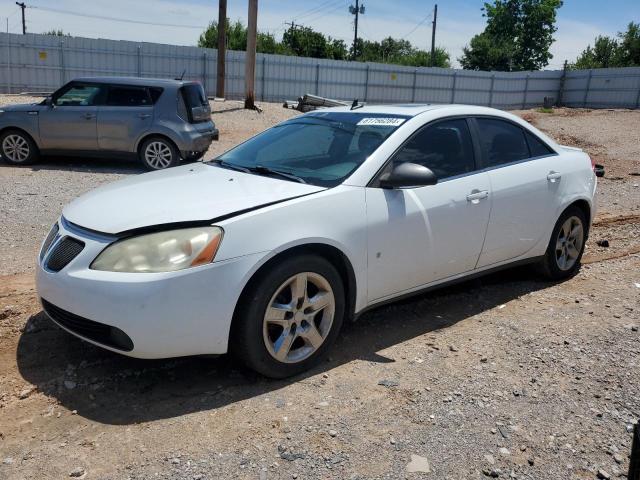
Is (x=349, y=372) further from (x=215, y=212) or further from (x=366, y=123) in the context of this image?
(x=366, y=123)

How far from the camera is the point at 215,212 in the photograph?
10.7ft

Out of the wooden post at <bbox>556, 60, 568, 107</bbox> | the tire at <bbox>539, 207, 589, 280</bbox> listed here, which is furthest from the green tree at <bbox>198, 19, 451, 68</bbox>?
the tire at <bbox>539, 207, 589, 280</bbox>

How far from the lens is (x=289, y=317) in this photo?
3439 millimetres

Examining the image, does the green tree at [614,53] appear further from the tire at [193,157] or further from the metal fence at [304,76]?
the tire at [193,157]

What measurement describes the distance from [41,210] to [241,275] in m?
5.38

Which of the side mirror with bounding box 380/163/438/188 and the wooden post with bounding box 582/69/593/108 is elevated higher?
the wooden post with bounding box 582/69/593/108

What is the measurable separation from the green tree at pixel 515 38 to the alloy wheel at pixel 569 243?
54.9m

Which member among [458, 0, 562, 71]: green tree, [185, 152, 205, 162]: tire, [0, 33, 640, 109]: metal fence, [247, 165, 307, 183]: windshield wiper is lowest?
[185, 152, 205, 162]: tire

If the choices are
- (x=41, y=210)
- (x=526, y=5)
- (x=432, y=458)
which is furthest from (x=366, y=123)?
(x=526, y=5)

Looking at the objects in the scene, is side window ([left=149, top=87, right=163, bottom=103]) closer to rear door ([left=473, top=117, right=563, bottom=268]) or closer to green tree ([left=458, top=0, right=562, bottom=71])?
rear door ([left=473, top=117, right=563, bottom=268])

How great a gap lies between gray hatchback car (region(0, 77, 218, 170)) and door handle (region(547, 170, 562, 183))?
7616 mm

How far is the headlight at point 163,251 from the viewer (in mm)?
3086

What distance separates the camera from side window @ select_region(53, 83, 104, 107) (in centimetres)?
1140

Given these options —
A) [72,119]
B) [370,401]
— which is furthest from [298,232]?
[72,119]
